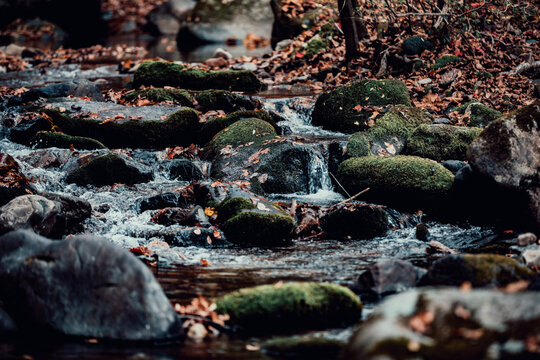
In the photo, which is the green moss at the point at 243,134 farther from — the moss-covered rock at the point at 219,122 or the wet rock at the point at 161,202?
the wet rock at the point at 161,202

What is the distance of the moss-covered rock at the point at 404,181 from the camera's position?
26.6 feet

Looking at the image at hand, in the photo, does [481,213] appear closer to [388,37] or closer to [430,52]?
[430,52]

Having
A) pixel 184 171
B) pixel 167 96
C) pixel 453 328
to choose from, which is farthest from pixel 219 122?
pixel 453 328

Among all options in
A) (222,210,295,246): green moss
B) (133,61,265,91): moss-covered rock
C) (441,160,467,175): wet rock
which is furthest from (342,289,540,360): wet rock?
(133,61,265,91): moss-covered rock

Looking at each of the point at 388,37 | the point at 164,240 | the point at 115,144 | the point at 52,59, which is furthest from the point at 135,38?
the point at 164,240

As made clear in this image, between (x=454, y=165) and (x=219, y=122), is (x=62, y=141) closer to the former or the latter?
(x=219, y=122)

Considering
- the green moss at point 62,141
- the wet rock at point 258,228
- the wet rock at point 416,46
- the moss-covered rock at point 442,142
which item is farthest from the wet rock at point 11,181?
the wet rock at point 416,46

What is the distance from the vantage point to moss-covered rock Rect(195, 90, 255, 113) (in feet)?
38.5

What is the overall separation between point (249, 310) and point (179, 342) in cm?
61

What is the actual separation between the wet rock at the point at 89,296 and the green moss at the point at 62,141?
19.2 ft

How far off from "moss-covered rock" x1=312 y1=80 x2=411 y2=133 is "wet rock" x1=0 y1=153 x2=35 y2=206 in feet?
18.2

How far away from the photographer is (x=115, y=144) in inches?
414

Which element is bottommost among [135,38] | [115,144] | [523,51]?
[115,144]

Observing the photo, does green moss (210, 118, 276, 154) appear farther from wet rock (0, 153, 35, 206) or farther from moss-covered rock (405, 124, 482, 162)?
wet rock (0, 153, 35, 206)
